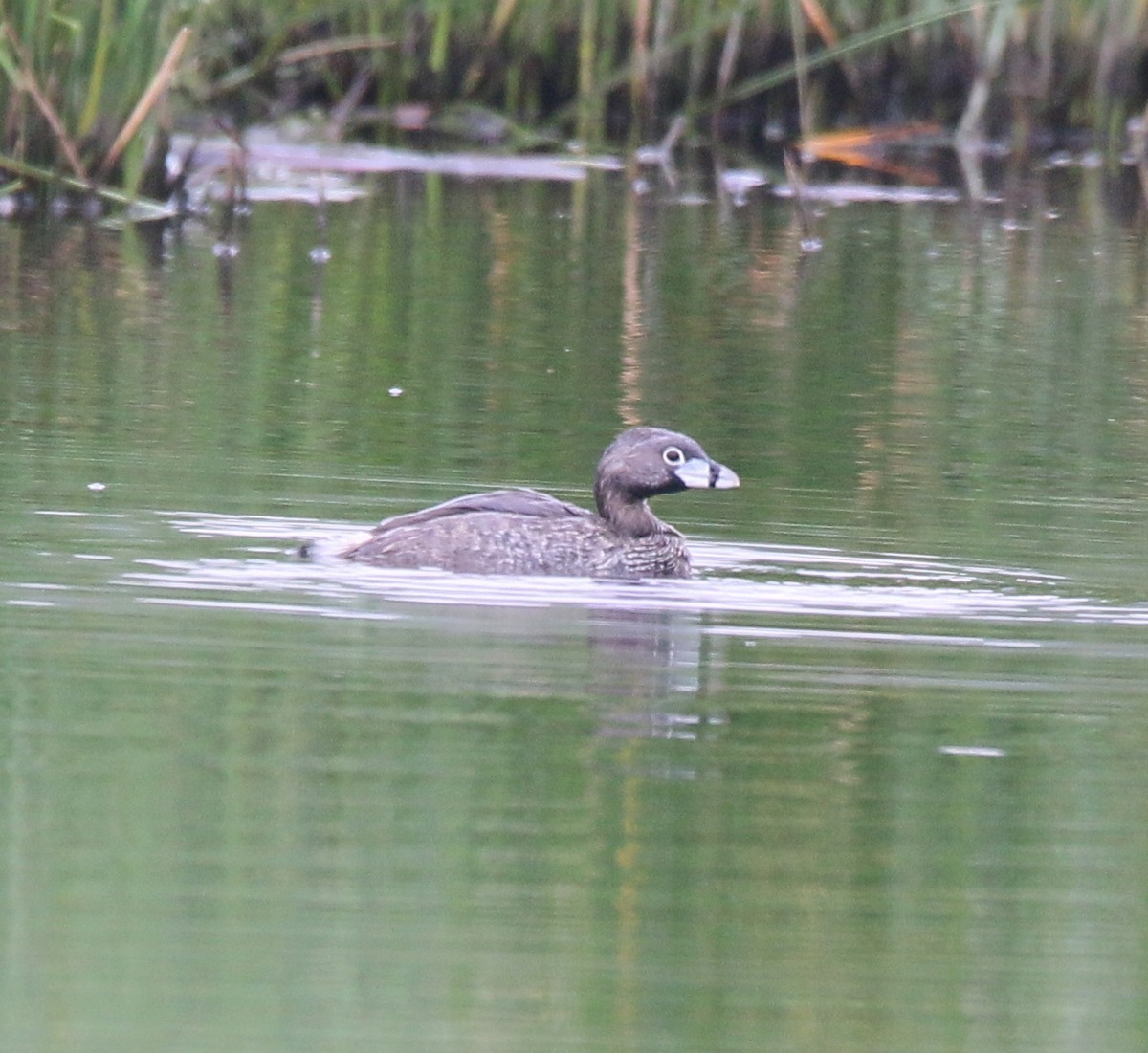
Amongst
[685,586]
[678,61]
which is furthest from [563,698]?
[678,61]

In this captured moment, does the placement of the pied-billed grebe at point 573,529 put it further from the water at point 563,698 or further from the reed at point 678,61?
the reed at point 678,61

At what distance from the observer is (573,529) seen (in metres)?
9.09

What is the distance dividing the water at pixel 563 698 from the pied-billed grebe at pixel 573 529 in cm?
15

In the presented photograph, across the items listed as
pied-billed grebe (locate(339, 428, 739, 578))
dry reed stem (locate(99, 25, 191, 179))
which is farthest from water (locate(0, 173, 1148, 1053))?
dry reed stem (locate(99, 25, 191, 179))

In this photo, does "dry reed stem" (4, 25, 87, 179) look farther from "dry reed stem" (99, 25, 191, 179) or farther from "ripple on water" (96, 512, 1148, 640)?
"ripple on water" (96, 512, 1148, 640)

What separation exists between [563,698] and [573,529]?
2.19 metres

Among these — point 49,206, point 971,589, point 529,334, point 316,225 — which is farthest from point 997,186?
point 971,589

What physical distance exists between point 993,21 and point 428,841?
1774 centimetres

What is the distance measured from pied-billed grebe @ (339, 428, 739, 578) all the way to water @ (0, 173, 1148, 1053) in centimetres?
15

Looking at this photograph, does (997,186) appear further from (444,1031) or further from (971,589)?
(444,1031)

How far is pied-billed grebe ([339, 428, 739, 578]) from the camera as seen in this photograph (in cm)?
874

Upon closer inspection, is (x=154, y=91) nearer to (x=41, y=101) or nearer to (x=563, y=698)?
(x=41, y=101)

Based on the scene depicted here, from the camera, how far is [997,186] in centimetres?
2270

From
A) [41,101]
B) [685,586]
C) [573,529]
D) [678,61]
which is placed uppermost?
[678,61]
